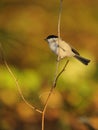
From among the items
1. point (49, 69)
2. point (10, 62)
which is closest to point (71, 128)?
point (49, 69)

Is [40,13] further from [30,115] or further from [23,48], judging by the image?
[30,115]

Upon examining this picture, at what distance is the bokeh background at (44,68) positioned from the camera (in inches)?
155

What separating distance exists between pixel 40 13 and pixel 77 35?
51 centimetres

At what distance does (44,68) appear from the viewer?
4344 mm

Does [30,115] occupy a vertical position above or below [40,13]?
below

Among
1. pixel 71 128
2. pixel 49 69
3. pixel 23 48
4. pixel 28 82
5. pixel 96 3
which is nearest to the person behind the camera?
pixel 71 128

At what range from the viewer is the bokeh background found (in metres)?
3.93

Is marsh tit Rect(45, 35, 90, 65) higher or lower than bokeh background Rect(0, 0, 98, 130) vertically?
higher

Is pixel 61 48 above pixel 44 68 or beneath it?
above

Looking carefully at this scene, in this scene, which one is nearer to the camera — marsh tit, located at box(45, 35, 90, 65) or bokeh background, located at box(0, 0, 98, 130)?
marsh tit, located at box(45, 35, 90, 65)

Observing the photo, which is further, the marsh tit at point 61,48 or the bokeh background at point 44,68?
the bokeh background at point 44,68

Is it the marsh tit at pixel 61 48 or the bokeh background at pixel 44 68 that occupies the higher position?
the marsh tit at pixel 61 48

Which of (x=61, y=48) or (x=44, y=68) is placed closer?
(x=61, y=48)

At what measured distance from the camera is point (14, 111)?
13.3 feet
